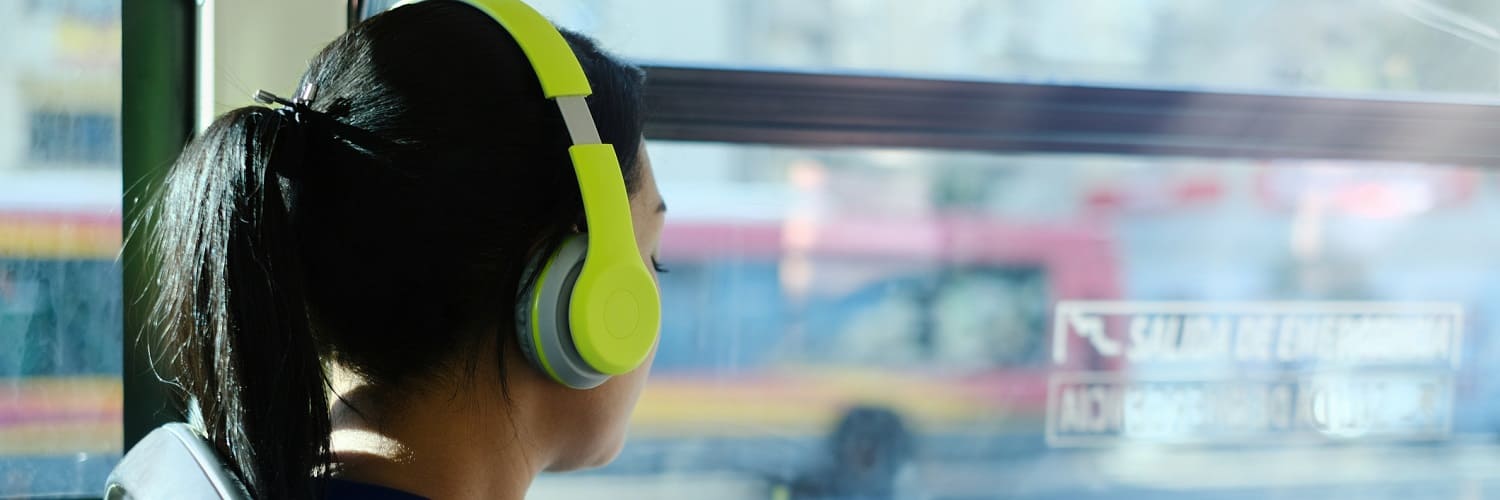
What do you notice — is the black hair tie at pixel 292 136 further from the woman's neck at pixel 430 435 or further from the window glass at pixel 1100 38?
the window glass at pixel 1100 38

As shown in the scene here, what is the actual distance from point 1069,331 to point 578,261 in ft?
4.31

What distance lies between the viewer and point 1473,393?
195 centimetres

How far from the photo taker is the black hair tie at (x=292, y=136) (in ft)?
2.18

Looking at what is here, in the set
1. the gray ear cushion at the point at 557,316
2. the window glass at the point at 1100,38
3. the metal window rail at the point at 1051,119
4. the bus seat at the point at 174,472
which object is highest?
the window glass at the point at 1100,38

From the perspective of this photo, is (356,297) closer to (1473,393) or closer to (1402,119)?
(1402,119)

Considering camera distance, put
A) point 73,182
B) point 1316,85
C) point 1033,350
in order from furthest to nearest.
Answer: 1. point 1033,350
2. point 1316,85
3. point 73,182

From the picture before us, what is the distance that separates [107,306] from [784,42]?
0.92 meters

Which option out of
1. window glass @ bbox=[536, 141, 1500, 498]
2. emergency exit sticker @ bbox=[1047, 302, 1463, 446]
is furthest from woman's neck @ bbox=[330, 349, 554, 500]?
emergency exit sticker @ bbox=[1047, 302, 1463, 446]

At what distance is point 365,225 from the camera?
681mm

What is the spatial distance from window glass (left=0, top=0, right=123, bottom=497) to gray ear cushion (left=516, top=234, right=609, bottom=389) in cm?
94

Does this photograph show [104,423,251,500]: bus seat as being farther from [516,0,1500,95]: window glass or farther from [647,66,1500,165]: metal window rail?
[516,0,1500,95]: window glass

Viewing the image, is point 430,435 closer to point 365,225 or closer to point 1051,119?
point 365,225

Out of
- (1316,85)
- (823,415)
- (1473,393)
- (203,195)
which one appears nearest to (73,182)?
(203,195)

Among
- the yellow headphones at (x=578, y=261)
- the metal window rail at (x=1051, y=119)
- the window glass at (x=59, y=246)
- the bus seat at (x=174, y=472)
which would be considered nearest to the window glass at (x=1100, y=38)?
the metal window rail at (x=1051, y=119)
